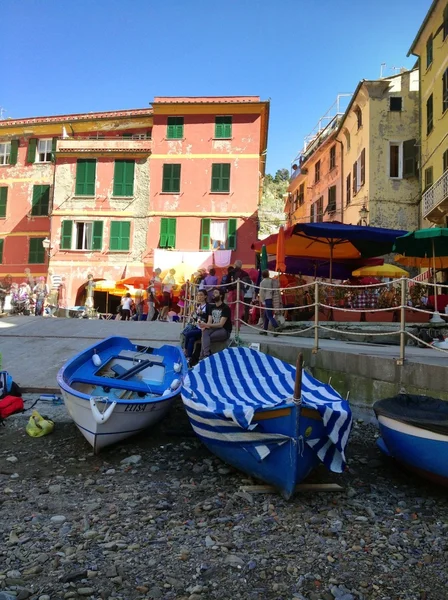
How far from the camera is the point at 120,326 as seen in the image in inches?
595

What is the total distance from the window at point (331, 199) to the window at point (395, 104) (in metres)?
6.65

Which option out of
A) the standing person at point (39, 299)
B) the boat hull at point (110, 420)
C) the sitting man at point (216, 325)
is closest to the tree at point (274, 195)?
the standing person at point (39, 299)

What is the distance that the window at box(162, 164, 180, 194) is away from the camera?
27.3 m

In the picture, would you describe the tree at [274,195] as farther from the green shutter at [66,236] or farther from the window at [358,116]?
the green shutter at [66,236]

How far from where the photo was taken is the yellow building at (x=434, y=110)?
19.4 metres

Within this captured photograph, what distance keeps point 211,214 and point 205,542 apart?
23.8 metres

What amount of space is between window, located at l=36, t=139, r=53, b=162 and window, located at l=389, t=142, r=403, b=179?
66.6 feet

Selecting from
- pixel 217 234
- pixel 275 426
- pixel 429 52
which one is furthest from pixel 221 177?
pixel 275 426

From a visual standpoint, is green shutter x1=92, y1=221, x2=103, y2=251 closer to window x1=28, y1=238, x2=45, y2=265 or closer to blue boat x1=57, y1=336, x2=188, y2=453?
window x1=28, y1=238, x2=45, y2=265

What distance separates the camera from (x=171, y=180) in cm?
2738

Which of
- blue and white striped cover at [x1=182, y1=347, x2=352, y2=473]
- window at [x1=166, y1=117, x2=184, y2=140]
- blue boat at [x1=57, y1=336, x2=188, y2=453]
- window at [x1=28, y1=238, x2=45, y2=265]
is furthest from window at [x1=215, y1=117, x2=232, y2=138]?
blue and white striped cover at [x1=182, y1=347, x2=352, y2=473]

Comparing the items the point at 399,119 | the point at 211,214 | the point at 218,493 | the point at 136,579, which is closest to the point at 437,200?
the point at 399,119

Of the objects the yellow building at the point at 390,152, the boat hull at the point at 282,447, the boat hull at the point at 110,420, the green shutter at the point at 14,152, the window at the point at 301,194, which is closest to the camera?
the boat hull at the point at 282,447

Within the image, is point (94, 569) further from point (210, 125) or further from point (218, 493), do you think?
point (210, 125)
